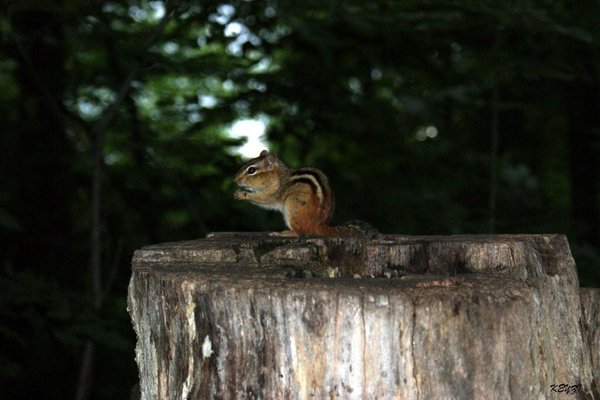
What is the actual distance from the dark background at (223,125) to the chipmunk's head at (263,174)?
0.80m

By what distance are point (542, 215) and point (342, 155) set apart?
10.1ft

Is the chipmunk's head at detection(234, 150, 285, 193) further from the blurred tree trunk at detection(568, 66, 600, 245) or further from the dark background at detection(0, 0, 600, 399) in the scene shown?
the blurred tree trunk at detection(568, 66, 600, 245)

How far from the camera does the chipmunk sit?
4074 mm

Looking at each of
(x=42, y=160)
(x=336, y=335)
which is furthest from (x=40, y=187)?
(x=336, y=335)

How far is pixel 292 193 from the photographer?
421cm

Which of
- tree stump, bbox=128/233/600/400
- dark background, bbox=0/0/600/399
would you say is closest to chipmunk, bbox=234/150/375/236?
dark background, bbox=0/0/600/399

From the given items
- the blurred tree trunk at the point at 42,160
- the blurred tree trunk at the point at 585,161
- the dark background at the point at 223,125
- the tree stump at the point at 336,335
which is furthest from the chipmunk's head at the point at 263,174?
the blurred tree trunk at the point at 585,161

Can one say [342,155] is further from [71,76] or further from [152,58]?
[152,58]

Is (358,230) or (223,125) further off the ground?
(223,125)

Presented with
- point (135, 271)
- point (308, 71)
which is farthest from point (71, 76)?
point (135, 271)

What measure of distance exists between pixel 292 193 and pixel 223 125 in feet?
7.80

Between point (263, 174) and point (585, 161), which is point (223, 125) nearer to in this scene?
point (263, 174)

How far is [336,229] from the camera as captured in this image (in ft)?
12.1

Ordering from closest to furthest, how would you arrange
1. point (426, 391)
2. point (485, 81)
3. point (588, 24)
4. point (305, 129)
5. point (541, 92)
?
point (426, 391) < point (588, 24) < point (305, 129) < point (485, 81) < point (541, 92)
